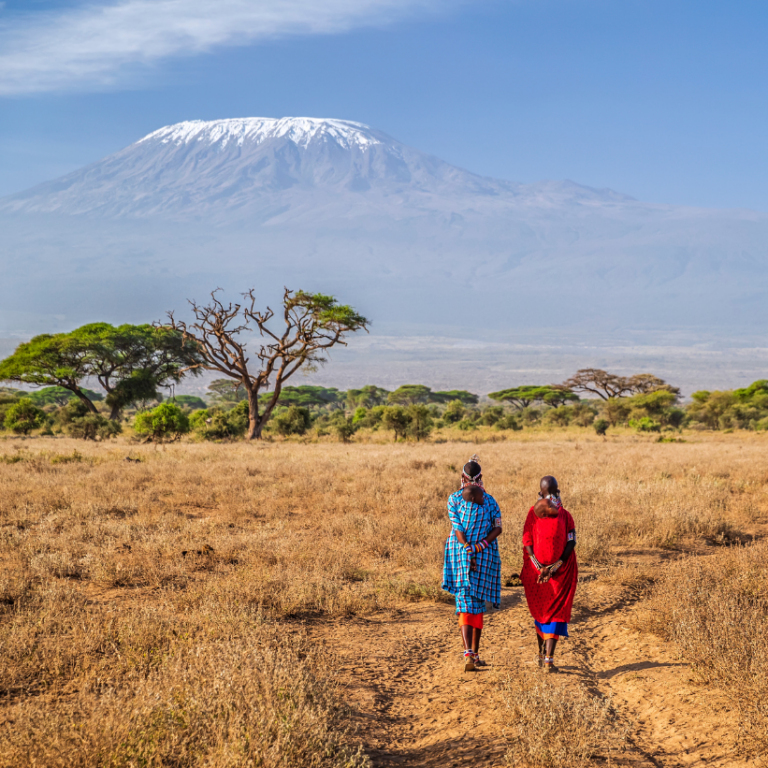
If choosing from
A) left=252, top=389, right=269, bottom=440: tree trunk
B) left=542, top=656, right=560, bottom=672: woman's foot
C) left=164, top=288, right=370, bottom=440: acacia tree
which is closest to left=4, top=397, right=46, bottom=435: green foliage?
left=164, top=288, right=370, bottom=440: acacia tree

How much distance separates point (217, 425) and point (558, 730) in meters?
28.8

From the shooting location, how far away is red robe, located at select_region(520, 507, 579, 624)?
5.16 meters

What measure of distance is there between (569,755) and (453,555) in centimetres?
202

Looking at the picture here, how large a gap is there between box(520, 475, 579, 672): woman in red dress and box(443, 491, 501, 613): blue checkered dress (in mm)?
322

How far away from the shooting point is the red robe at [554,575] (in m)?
5.16

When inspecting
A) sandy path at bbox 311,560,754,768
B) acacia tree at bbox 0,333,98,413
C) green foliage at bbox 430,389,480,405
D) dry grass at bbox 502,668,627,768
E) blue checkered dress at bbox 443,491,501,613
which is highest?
acacia tree at bbox 0,333,98,413

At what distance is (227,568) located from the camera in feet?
25.1

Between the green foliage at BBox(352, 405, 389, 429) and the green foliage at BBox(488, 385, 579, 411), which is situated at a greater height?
the green foliage at BBox(488, 385, 579, 411)

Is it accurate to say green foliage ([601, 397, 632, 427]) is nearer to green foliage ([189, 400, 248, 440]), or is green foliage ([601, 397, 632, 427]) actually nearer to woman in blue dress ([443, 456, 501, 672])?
green foliage ([189, 400, 248, 440])

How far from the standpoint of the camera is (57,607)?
19.1 feet

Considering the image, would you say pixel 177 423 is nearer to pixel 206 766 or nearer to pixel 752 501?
pixel 752 501

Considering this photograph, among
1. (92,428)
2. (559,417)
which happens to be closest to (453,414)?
(559,417)

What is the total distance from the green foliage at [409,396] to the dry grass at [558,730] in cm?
5606

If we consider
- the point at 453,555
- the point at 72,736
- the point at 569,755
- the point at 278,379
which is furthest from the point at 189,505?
the point at 278,379
